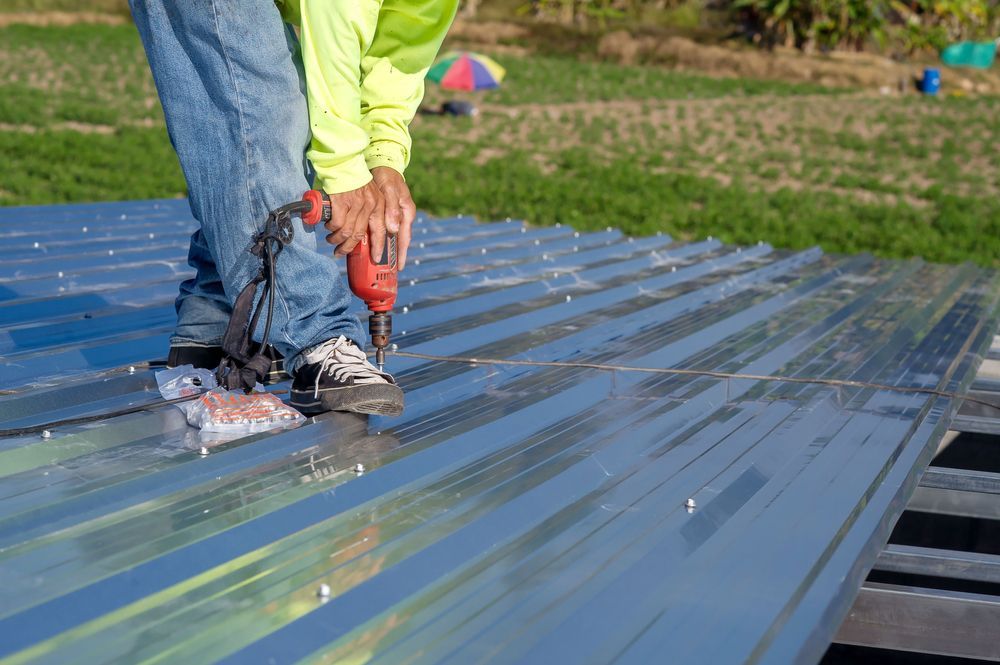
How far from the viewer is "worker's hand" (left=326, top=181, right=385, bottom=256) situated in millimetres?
2871

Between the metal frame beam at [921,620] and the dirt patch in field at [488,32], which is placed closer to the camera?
the metal frame beam at [921,620]

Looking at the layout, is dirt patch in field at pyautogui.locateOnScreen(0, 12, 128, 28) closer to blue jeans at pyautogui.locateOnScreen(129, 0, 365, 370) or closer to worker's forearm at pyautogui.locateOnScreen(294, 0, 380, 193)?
blue jeans at pyautogui.locateOnScreen(129, 0, 365, 370)

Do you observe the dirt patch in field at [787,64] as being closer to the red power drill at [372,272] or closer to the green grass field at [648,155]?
the green grass field at [648,155]

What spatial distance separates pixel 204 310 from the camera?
129 inches

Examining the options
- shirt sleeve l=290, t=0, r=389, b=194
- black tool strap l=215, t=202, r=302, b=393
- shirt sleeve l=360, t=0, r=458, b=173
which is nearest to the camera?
shirt sleeve l=290, t=0, r=389, b=194

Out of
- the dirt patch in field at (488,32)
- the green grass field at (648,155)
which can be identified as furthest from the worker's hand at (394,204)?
the dirt patch in field at (488,32)

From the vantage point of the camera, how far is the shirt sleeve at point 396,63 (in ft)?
10.2

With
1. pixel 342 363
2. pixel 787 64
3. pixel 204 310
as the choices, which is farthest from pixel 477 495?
pixel 787 64

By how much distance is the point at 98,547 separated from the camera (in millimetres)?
2111

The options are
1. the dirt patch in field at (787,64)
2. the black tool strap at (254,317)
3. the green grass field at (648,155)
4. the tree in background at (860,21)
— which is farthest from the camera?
the tree in background at (860,21)

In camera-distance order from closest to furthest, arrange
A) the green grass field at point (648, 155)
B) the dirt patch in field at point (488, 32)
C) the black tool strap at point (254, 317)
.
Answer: the black tool strap at point (254, 317) → the green grass field at point (648, 155) → the dirt patch in field at point (488, 32)

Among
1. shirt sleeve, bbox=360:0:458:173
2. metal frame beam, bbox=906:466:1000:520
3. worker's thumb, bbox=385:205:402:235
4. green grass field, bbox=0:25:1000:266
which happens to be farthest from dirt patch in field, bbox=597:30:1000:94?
worker's thumb, bbox=385:205:402:235

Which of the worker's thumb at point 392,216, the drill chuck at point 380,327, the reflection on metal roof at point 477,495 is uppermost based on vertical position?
the worker's thumb at point 392,216

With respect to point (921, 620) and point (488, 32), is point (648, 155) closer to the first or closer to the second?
point (921, 620)
